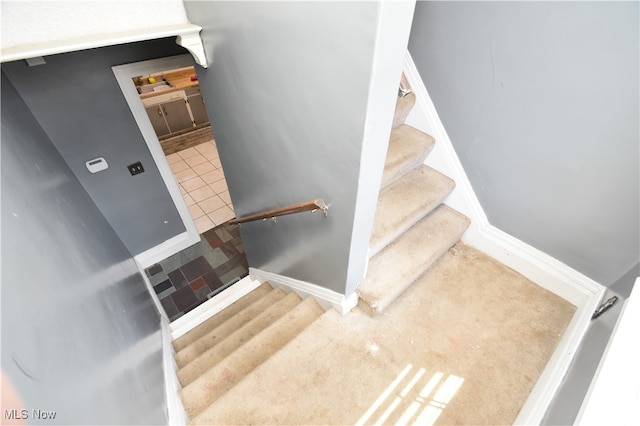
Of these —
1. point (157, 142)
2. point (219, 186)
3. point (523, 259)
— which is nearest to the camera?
point (523, 259)

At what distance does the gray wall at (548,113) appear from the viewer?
45.4 inches

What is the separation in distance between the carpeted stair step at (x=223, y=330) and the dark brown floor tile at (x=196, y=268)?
1128mm

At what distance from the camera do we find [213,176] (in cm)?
442

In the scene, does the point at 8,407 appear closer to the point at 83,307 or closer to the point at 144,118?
the point at 83,307

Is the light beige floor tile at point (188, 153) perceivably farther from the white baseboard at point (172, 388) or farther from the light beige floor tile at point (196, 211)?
the white baseboard at point (172, 388)

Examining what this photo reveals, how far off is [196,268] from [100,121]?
170 centimetres

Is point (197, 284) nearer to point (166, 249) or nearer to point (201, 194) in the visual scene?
point (166, 249)

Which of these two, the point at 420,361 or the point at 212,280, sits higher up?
the point at 420,361

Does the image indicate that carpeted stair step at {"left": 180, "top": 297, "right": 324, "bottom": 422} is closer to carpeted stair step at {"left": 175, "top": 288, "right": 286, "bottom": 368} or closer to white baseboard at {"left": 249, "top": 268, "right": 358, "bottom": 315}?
white baseboard at {"left": 249, "top": 268, "right": 358, "bottom": 315}

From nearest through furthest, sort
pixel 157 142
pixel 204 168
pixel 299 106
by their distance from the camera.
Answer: pixel 299 106 → pixel 157 142 → pixel 204 168

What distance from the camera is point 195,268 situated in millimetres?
3199

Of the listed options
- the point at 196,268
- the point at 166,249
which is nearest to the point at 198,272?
the point at 196,268

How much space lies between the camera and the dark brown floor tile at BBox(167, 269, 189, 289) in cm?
305

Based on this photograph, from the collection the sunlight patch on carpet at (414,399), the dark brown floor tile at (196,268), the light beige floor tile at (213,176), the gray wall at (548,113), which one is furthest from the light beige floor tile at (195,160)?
the sunlight patch on carpet at (414,399)
